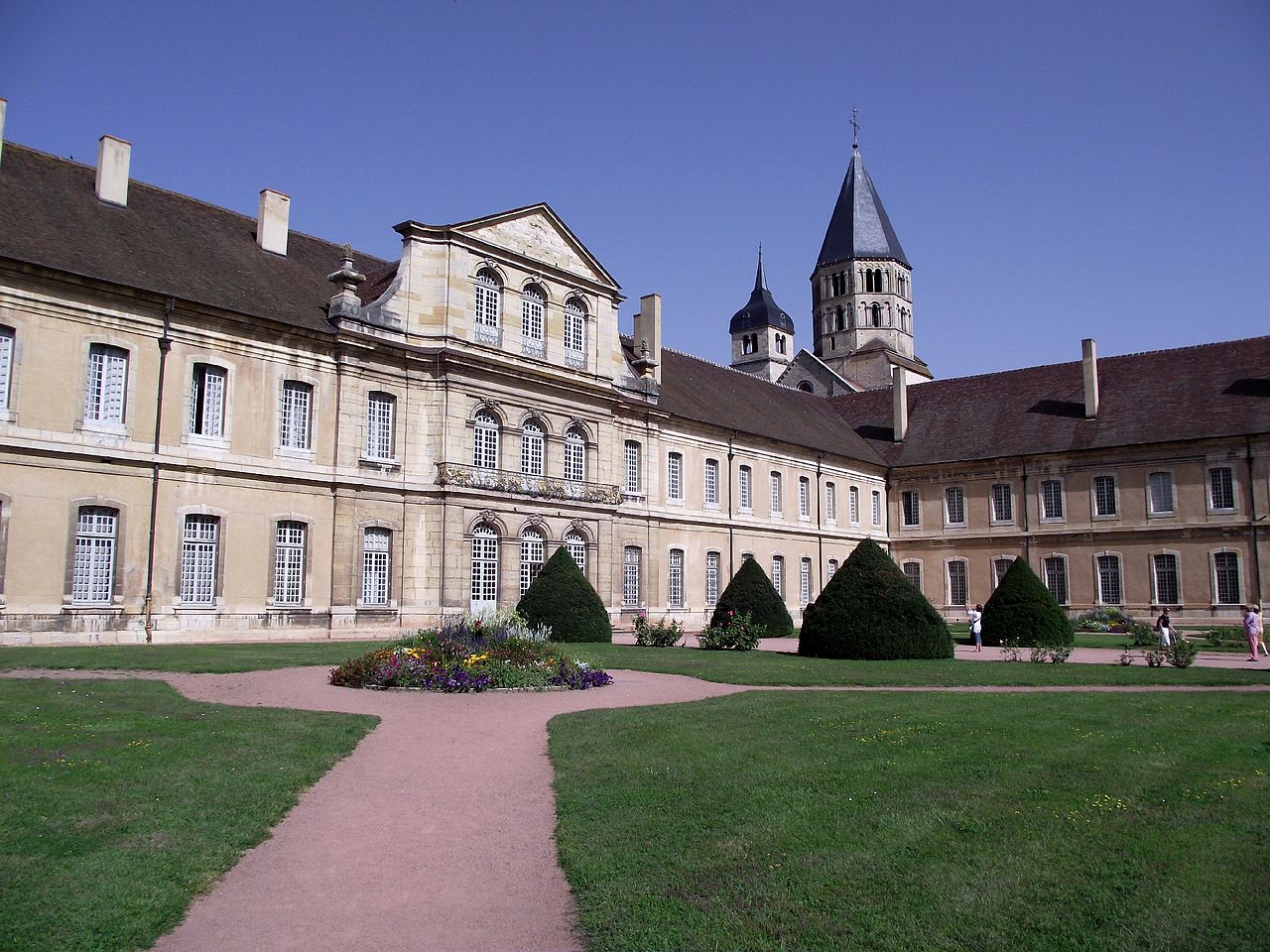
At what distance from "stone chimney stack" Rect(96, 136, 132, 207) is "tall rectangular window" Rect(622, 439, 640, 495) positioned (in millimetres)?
15677

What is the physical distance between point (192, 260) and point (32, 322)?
14.4ft

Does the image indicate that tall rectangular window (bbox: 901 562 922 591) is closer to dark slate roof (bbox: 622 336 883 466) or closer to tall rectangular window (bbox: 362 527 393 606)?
dark slate roof (bbox: 622 336 883 466)

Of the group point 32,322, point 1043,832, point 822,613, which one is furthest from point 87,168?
point 1043,832

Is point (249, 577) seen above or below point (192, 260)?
below

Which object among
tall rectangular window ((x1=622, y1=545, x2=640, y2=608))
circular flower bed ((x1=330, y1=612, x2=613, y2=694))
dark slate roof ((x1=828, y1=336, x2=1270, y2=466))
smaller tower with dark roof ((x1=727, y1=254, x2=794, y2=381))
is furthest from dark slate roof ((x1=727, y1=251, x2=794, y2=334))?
circular flower bed ((x1=330, y1=612, x2=613, y2=694))

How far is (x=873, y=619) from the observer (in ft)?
64.1

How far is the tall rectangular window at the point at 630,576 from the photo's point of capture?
3192cm

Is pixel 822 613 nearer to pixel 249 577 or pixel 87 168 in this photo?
pixel 249 577

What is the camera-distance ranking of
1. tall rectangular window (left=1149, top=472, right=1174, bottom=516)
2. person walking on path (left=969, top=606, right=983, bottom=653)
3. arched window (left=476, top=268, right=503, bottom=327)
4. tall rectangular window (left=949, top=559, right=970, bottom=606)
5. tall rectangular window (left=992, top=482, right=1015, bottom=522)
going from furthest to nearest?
tall rectangular window (left=949, top=559, right=970, bottom=606) < tall rectangular window (left=992, top=482, right=1015, bottom=522) < tall rectangular window (left=1149, top=472, right=1174, bottom=516) < arched window (left=476, top=268, right=503, bottom=327) < person walking on path (left=969, top=606, right=983, bottom=653)

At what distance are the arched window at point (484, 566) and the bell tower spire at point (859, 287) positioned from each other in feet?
134

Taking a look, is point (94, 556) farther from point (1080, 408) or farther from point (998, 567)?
point (1080, 408)

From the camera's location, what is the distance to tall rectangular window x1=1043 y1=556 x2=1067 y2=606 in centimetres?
3894

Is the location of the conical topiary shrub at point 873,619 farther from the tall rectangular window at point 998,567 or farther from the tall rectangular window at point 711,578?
the tall rectangular window at point 998,567

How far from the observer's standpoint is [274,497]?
2302 cm
